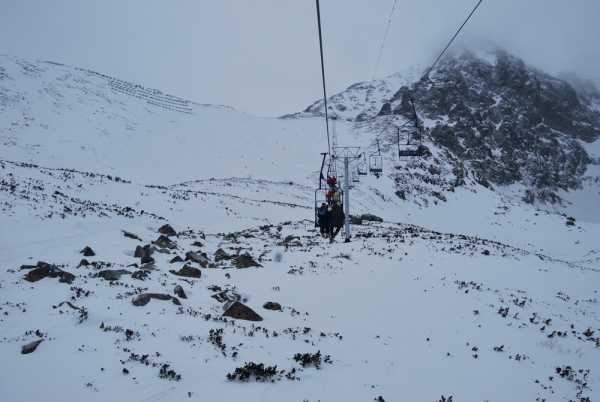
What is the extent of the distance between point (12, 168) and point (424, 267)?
2923 centimetres

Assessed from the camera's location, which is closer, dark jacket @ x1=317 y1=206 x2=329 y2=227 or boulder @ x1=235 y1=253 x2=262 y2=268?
boulder @ x1=235 y1=253 x2=262 y2=268

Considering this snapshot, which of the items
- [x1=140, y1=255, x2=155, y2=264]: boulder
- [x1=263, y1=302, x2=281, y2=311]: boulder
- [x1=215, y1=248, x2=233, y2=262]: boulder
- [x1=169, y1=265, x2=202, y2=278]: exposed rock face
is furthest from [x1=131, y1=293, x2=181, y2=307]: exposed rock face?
[x1=215, y1=248, x2=233, y2=262]: boulder

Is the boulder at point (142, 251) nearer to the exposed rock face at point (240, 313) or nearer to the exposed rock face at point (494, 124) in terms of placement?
the exposed rock face at point (240, 313)

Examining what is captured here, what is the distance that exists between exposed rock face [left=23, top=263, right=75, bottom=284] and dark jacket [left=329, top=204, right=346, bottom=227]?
10.4 meters

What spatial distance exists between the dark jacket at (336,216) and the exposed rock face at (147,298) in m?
8.24

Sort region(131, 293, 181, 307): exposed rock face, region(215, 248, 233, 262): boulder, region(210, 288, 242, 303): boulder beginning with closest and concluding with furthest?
region(131, 293, 181, 307): exposed rock face < region(210, 288, 242, 303): boulder < region(215, 248, 233, 262): boulder

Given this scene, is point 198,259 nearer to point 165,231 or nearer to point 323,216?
point 323,216

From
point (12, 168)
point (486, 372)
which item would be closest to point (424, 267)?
point (486, 372)

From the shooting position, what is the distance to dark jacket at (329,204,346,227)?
54.5ft

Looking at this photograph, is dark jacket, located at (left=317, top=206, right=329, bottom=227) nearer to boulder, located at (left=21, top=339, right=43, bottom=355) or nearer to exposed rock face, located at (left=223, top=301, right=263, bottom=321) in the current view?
exposed rock face, located at (left=223, top=301, right=263, bottom=321)

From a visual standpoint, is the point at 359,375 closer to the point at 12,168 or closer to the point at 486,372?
the point at 486,372

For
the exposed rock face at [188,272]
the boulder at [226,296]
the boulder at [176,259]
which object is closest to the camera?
the boulder at [226,296]

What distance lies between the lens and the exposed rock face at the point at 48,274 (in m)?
11.0

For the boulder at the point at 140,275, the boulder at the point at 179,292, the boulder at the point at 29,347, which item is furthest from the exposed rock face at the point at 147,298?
the boulder at the point at 29,347
